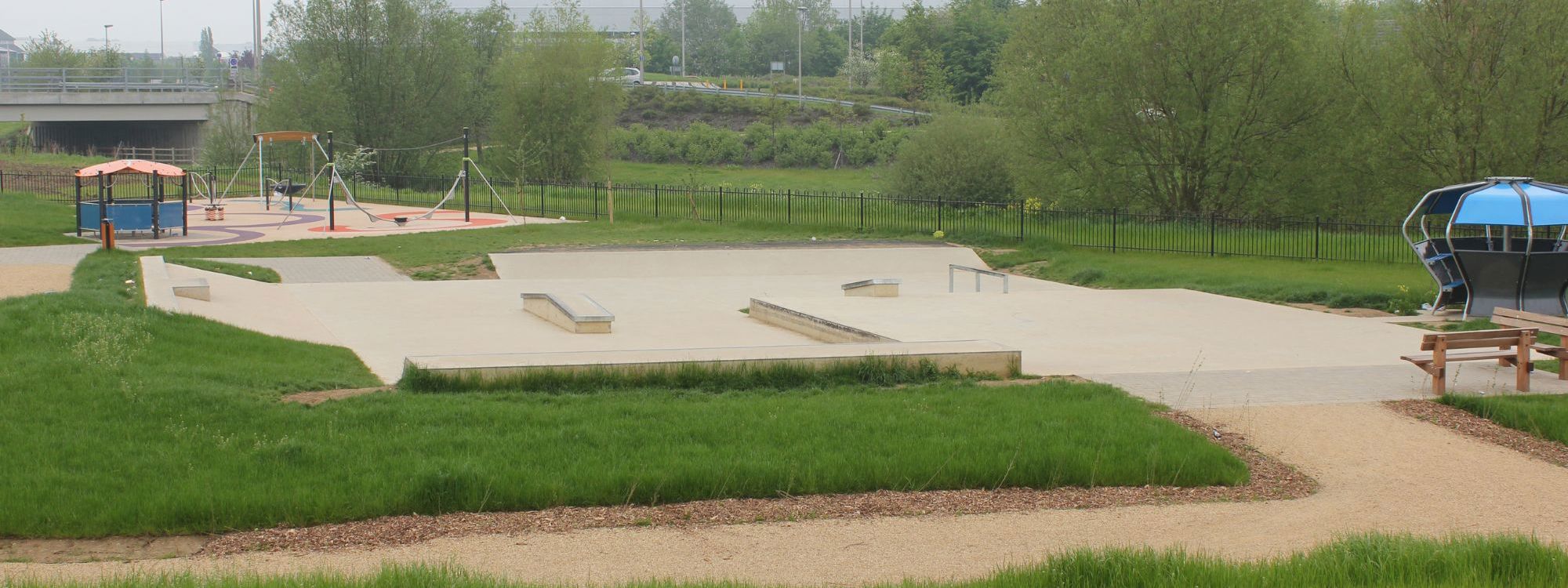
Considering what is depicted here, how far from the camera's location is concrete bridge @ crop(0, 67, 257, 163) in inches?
2399

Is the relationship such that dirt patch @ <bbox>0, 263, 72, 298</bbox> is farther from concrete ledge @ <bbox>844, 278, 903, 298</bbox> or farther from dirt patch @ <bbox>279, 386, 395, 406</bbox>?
concrete ledge @ <bbox>844, 278, 903, 298</bbox>

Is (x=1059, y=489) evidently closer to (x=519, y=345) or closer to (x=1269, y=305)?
(x=519, y=345)

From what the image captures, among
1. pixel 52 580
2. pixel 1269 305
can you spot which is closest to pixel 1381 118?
pixel 1269 305

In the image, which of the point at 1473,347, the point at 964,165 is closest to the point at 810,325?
the point at 1473,347

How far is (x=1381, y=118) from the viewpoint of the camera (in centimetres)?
3134

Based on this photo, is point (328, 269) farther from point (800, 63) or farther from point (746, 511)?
point (800, 63)

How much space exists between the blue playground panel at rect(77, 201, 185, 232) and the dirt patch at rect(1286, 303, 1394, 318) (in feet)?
77.5

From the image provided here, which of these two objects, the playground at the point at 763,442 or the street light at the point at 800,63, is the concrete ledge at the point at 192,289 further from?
the street light at the point at 800,63

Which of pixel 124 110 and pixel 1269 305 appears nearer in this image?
pixel 1269 305

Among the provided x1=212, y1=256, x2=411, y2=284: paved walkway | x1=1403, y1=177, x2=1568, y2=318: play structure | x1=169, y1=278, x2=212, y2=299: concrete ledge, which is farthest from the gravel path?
x1=212, y1=256, x2=411, y2=284: paved walkway

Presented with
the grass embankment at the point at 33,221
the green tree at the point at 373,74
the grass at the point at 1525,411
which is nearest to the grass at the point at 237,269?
the grass embankment at the point at 33,221

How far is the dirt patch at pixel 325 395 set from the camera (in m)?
9.77

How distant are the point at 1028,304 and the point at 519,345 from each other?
771cm

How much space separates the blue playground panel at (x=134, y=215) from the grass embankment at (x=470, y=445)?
1937 centimetres
